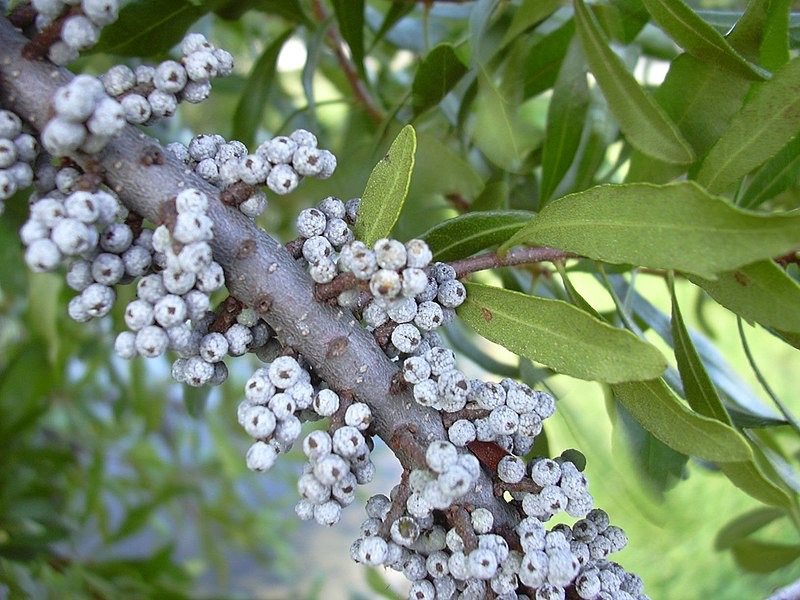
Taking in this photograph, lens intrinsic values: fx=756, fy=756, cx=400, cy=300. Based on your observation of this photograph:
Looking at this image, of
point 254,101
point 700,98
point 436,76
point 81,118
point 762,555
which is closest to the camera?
point 81,118

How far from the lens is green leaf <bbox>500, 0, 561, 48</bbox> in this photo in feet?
2.78

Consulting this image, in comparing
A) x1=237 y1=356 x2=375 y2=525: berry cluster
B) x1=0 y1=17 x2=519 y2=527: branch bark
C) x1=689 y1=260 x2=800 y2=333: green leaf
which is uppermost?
x1=689 y1=260 x2=800 y2=333: green leaf

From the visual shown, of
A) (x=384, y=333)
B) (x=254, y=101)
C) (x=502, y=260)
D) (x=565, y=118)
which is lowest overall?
(x=384, y=333)

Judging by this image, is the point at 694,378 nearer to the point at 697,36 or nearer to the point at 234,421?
the point at 697,36

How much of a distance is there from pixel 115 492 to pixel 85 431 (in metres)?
0.20

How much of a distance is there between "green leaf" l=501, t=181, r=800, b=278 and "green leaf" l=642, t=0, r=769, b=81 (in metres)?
0.20

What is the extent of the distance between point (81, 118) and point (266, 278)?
0.17 meters

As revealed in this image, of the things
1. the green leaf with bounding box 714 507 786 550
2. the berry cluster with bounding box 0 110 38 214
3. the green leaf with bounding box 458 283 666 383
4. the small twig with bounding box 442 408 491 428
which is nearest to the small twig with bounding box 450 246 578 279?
the green leaf with bounding box 458 283 666 383

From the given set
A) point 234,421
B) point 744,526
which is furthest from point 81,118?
point 234,421

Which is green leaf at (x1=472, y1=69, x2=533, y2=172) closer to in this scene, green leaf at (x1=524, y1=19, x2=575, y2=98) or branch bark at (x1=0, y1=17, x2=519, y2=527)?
green leaf at (x1=524, y1=19, x2=575, y2=98)

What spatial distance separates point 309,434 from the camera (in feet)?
1.86

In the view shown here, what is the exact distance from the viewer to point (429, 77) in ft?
2.77

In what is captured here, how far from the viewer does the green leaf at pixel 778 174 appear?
2.63 feet

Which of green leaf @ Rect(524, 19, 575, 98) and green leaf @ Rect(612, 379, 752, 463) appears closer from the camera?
green leaf @ Rect(612, 379, 752, 463)
